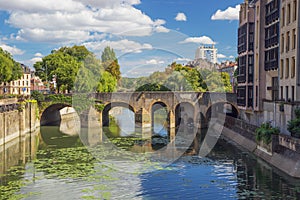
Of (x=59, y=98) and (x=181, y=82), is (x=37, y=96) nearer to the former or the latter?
(x=59, y=98)

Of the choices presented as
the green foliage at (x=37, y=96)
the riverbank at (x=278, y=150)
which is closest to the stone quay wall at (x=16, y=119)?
the green foliage at (x=37, y=96)

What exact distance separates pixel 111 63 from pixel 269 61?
53.8 m

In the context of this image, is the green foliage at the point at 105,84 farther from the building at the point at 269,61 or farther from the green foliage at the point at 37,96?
the building at the point at 269,61

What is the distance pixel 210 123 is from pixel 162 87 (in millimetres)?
21092

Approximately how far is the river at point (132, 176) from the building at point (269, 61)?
534 cm

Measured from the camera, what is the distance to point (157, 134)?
54969 mm

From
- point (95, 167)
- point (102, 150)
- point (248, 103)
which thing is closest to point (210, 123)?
point (248, 103)

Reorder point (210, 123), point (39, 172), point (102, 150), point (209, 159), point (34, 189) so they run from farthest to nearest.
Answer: point (210, 123)
point (102, 150)
point (209, 159)
point (39, 172)
point (34, 189)

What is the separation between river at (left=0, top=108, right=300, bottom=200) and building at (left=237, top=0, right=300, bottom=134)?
5335 millimetres

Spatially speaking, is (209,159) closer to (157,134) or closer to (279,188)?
(279,188)

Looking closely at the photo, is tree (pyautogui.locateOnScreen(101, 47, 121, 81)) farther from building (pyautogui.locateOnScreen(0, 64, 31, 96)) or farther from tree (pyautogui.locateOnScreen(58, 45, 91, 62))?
building (pyautogui.locateOnScreen(0, 64, 31, 96))

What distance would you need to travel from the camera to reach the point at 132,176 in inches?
1146

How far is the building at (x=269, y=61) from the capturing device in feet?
115

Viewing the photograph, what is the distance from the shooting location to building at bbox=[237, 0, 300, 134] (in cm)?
3497
